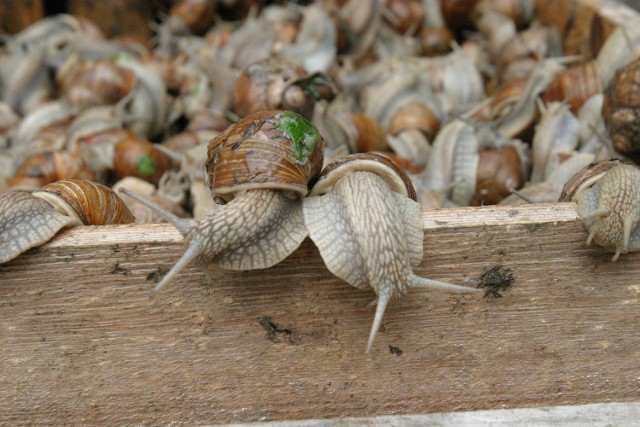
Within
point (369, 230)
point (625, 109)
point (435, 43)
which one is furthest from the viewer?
point (435, 43)

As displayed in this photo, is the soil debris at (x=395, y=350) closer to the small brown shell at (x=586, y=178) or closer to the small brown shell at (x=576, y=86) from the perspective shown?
the small brown shell at (x=586, y=178)

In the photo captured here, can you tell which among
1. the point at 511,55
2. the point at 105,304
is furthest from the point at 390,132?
the point at 105,304

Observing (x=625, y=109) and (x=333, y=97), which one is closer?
(x=625, y=109)

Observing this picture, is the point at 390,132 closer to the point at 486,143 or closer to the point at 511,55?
the point at 486,143

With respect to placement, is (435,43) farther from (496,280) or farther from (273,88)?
(496,280)

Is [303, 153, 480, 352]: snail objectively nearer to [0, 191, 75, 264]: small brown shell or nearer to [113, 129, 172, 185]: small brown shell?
[0, 191, 75, 264]: small brown shell

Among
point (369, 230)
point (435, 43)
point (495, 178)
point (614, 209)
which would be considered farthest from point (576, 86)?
point (369, 230)

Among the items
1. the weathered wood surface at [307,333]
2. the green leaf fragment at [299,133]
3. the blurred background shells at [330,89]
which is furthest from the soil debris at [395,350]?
the blurred background shells at [330,89]
